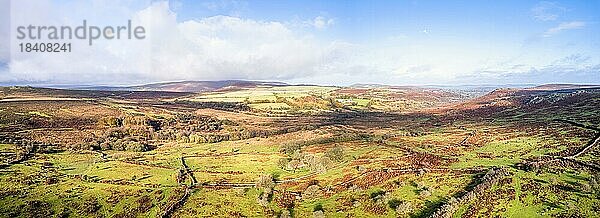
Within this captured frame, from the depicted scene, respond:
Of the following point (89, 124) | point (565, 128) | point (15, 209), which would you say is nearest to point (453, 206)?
point (15, 209)

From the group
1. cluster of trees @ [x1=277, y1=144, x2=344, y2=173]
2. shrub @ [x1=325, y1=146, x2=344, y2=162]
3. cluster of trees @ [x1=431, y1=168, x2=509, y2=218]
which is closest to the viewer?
cluster of trees @ [x1=431, y1=168, x2=509, y2=218]

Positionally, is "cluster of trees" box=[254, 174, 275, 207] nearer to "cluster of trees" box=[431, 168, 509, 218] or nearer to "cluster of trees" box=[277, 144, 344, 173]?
"cluster of trees" box=[277, 144, 344, 173]

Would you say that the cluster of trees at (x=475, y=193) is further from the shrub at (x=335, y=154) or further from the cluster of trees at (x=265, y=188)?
the shrub at (x=335, y=154)

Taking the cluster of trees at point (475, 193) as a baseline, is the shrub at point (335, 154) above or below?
below

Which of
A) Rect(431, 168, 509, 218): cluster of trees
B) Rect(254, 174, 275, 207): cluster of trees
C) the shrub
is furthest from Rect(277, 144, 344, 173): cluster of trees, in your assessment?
Rect(431, 168, 509, 218): cluster of trees

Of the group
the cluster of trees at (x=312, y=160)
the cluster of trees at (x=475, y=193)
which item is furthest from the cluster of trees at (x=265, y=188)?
the cluster of trees at (x=475, y=193)

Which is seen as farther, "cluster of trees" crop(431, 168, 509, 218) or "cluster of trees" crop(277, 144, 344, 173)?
"cluster of trees" crop(277, 144, 344, 173)

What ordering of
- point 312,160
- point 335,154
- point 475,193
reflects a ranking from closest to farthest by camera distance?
point 475,193 < point 312,160 < point 335,154

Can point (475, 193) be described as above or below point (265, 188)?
above

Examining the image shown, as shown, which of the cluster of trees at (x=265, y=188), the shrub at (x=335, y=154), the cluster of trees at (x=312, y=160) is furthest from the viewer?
the shrub at (x=335, y=154)

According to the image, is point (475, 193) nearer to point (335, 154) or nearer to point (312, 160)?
point (312, 160)

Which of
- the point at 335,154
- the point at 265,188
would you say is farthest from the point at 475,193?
the point at 335,154
